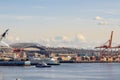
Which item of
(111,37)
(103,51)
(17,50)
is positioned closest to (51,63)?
(111,37)

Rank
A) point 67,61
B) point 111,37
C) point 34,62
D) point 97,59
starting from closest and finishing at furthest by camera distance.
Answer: point 34,62
point 111,37
point 67,61
point 97,59

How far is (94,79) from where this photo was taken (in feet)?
203

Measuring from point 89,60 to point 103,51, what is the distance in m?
10.9

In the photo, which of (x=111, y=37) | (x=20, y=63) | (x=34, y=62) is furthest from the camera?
(x=111, y=37)

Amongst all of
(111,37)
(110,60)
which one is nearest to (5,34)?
(111,37)

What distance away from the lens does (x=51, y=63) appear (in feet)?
423

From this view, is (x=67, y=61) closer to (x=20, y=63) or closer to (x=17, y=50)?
(x=17, y=50)

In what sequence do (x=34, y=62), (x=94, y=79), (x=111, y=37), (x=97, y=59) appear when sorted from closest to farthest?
(x=94, y=79) < (x=34, y=62) < (x=111, y=37) < (x=97, y=59)

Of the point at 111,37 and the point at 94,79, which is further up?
the point at 111,37

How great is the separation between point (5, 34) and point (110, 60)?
88704mm

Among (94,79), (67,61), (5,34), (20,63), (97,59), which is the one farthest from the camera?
(97,59)

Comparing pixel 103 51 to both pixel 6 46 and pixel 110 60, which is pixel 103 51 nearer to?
pixel 110 60

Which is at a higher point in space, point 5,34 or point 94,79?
point 5,34

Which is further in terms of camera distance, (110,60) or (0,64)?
(110,60)
